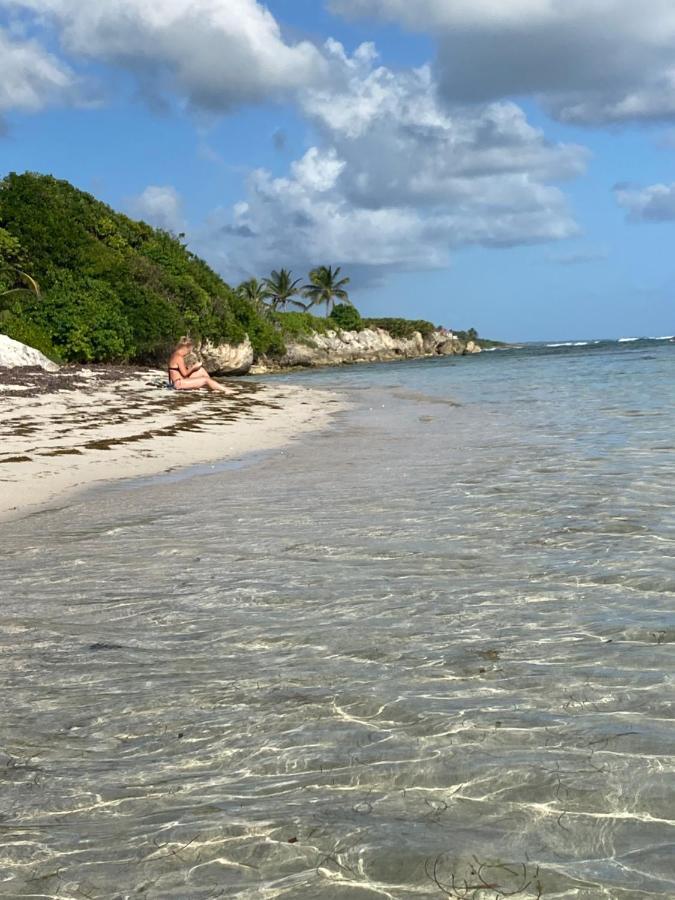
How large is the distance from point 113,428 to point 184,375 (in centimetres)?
1040

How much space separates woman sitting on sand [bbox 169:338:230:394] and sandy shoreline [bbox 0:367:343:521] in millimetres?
653

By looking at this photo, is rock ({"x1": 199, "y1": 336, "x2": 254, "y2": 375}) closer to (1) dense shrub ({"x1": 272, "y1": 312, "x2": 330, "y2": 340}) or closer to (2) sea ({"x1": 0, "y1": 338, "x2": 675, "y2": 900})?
(1) dense shrub ({"x1": 272, "y1": 312, "x2": 330, "y2": 340})

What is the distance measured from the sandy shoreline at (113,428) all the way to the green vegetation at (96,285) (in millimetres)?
11850

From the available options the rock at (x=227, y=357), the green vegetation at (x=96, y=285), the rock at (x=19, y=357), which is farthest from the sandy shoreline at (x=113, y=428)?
the rock at (x=227, y=357)

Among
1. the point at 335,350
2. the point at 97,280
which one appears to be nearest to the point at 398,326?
the point at 335,350

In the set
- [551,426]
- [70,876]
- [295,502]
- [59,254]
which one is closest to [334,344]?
[59,254]

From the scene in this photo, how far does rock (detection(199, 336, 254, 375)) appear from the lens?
168 feet

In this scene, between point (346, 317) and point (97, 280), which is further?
point (346, 317)

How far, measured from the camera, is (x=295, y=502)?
803 cm

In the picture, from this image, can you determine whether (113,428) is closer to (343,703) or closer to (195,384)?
(195,384)

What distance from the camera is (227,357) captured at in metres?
53.6

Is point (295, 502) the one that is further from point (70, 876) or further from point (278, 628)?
point (70, 876)

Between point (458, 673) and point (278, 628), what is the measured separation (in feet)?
3.53

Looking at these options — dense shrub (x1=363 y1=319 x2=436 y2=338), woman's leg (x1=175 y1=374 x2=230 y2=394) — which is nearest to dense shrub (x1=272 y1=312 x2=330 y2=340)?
dense shrub (x1=363 y1=319 x2=436 y2=338)
